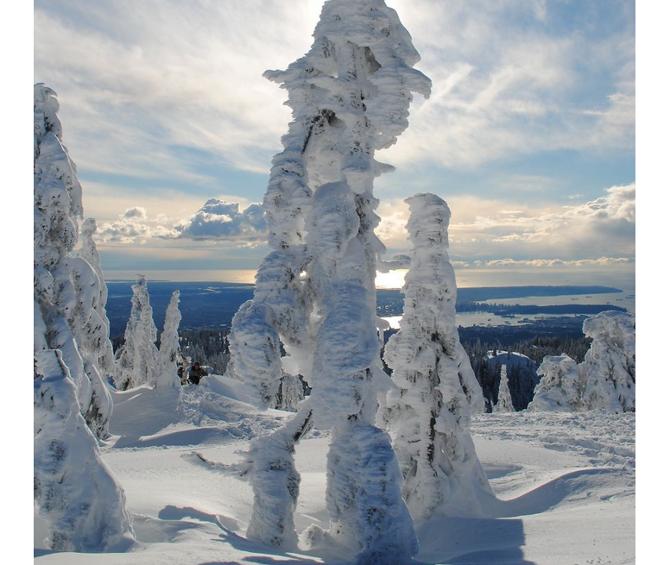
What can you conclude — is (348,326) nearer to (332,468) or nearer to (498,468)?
(332,468)

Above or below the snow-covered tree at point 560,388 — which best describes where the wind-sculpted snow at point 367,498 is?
above

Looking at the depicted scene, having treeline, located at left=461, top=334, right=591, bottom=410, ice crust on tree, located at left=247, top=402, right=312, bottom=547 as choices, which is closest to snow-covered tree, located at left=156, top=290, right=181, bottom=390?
ice crust on tree, located at left=247, top=402, right=312, bottom=547

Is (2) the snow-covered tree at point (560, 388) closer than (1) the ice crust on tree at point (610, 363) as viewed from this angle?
No

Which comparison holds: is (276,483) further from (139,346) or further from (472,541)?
(139,346)

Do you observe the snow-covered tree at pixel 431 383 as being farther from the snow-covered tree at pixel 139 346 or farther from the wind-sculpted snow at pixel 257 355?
the snow-covered tree at pixel 139 346

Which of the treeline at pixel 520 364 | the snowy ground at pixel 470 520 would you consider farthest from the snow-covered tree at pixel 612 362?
the treeline at pixel 520 364

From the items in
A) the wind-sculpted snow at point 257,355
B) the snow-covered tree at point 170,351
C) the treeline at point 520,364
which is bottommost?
the treeline at point 520,364

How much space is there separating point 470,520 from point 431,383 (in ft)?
9.78

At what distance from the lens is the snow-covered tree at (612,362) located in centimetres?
2842

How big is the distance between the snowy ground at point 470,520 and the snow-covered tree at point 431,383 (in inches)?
36.6

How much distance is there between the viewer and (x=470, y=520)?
1113cm

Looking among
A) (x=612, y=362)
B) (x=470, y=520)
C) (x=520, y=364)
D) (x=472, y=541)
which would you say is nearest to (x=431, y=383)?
(x=470, y=520)

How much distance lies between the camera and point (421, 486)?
12094mm

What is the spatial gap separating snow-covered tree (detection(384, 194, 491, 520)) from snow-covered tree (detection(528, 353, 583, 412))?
21.0m
